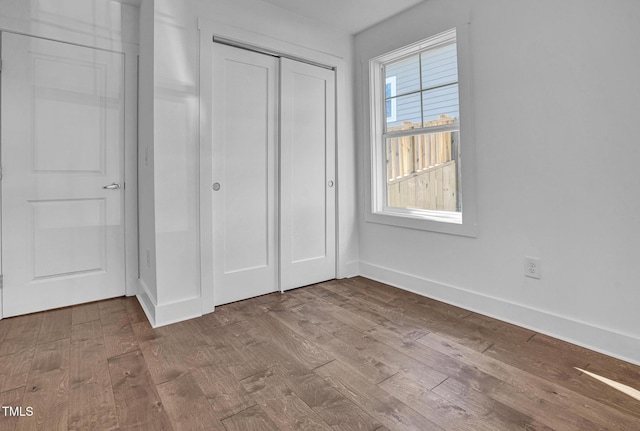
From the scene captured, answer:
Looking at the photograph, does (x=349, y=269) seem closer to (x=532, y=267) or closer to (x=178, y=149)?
(x=532, y=267)

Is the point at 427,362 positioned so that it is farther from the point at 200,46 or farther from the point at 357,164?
the point at 200,46

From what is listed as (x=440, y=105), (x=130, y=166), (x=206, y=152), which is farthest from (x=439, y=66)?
(x=130, y=166)

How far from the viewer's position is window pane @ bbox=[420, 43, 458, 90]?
2.68m

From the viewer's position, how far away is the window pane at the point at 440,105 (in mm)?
2686

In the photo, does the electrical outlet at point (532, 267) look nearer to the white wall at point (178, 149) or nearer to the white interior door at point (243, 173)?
the white interior door at point (243, 173)

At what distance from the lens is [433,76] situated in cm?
283

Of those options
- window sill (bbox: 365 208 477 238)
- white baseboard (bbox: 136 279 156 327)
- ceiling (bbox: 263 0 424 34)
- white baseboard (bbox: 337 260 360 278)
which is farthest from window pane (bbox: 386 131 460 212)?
white baseboard (bbox: 136 279 156 327)

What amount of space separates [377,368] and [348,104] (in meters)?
2.50

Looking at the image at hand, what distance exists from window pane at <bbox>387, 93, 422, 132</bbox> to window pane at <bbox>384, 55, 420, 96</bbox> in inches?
2.4

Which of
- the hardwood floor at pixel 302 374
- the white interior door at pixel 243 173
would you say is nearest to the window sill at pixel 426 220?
the hardwood floor at pixel 302 374

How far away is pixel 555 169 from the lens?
2.08 meters

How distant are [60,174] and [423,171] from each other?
113 inches

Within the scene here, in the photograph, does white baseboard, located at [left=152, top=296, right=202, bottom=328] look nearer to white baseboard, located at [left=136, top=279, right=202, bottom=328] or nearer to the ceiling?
white baseboard, located at [left=136, top=279, right=202, bottom=328]

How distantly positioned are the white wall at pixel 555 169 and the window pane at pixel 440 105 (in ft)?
0.77
